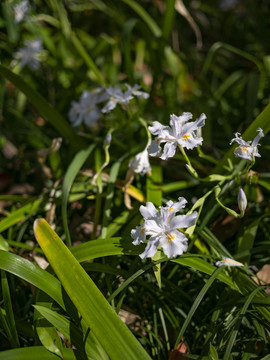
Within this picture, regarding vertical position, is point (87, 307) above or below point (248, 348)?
above

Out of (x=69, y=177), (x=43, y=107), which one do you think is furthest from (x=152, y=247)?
(x=43, y=107)

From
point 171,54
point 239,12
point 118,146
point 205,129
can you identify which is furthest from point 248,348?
point 239,12

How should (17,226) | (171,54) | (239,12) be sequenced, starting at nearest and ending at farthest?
(17,226) < (171,54) < (239,12)

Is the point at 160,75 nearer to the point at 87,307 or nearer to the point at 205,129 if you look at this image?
the point at 205,129

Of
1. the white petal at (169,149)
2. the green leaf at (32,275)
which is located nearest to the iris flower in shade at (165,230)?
the white petal at (169,149)

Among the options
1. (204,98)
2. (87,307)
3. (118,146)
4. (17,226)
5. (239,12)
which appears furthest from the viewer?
(239,12)

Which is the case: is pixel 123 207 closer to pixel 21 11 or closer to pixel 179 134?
pixel 179 134
